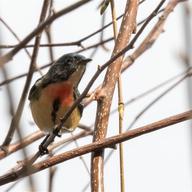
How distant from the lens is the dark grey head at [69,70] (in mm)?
3988

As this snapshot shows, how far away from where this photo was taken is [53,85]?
3.85 m

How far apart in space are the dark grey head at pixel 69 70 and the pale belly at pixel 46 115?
209mm

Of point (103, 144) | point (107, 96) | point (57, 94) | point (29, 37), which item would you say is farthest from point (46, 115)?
point (29, 37)

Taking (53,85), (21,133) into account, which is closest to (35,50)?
(21,133)

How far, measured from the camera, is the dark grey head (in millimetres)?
3988

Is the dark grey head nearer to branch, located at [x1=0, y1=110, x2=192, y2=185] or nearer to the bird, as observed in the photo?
the bird

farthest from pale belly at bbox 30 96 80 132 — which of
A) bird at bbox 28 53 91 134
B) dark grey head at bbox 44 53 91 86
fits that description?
dark grey head at bbox 44 53 91 86

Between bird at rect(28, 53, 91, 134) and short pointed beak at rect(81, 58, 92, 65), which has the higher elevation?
short pointed beak at rect(81, 58, 92, 65)

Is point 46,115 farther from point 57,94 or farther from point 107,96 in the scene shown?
point 107,96

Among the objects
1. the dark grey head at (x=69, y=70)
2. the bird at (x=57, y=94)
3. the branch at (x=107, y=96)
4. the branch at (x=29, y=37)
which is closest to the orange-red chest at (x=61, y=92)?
the bird at (x=57, y=94)

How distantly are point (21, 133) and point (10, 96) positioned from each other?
3.5 inches

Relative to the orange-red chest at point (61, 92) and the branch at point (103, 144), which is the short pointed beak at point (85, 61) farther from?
the branch at point (103, 144)

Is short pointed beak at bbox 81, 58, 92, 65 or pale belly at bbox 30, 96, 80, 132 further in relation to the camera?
short pointed beak at bbox 81, 58, 92, 65

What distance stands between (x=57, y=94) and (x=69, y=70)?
0.56 meters
